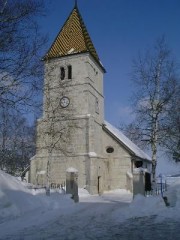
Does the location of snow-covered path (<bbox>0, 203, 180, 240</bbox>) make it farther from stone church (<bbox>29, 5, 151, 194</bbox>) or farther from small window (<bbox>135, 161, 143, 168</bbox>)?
small window (<bbox>135, 161, 143, 168</bbox>)

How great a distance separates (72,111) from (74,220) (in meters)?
19.7

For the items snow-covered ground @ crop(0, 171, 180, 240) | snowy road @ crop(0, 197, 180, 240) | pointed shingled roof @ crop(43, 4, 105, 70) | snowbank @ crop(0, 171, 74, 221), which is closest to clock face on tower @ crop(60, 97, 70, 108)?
pointed shingled roof @ crop(43, 4, 105, 70)

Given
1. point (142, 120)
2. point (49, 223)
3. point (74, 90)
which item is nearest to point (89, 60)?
point (74, 90)

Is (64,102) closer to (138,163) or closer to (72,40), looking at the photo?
(72,40)

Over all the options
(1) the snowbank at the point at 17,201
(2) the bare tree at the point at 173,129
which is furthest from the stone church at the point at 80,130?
(1) the snowbank at the point at 17,201

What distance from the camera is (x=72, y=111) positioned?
29.7 metres

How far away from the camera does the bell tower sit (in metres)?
27.8

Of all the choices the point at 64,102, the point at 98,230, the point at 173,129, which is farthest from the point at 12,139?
the point at 98,230

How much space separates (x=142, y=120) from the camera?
22281 millimetres

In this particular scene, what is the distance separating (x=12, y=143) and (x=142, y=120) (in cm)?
2011

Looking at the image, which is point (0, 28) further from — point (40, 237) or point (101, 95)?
point (101, 95)

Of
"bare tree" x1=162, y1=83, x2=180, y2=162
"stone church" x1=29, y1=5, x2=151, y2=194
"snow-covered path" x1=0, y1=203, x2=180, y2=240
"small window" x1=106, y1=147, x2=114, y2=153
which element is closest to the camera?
"snow-covered path" x1=0, y1=203, x2=180, y2=240

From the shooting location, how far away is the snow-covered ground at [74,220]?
7.52 metres

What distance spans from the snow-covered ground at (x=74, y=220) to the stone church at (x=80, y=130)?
44.1 ft
